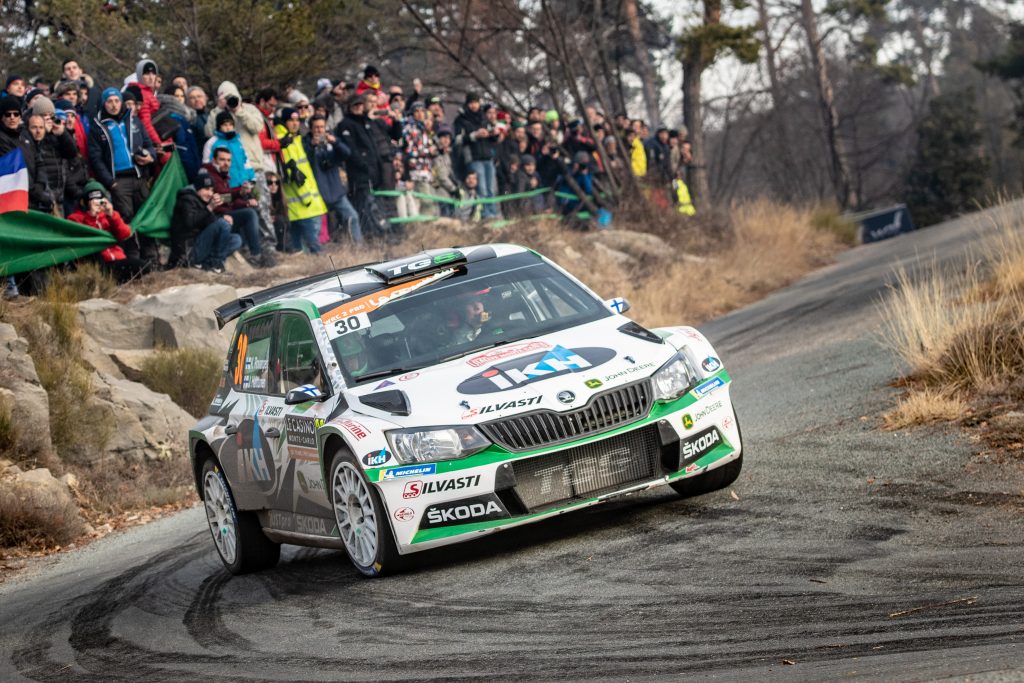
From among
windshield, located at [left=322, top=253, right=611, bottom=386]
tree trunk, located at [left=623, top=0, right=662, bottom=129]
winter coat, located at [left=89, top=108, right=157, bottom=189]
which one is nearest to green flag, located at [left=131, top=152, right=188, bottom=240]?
winter coat, located at [left=89, top=108, right=157, bottom=189]

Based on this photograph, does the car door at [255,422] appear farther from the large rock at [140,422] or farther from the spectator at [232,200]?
the spectator at [232,200]

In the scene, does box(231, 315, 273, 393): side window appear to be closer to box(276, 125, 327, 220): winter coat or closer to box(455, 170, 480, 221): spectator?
box(276, 125, 327, 220): winter coat

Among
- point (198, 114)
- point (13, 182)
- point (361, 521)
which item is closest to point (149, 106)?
point (198, 114)

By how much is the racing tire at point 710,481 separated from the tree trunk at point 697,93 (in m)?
25.9

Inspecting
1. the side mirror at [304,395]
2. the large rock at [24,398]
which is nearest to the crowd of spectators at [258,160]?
the large rock at [24,398]

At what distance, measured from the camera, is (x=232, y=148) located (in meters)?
18.2

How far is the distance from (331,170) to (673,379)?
12.6 meters

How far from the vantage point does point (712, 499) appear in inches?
332

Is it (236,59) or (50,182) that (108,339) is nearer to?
(50,182)

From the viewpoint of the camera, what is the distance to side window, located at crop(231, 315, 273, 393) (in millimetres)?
9414

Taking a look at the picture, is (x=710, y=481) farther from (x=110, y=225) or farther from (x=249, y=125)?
(x=249, y=125)

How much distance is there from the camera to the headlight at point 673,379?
26.3 ft

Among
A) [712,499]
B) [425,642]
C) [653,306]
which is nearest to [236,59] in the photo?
[653,306]

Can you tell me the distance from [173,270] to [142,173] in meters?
1.32
